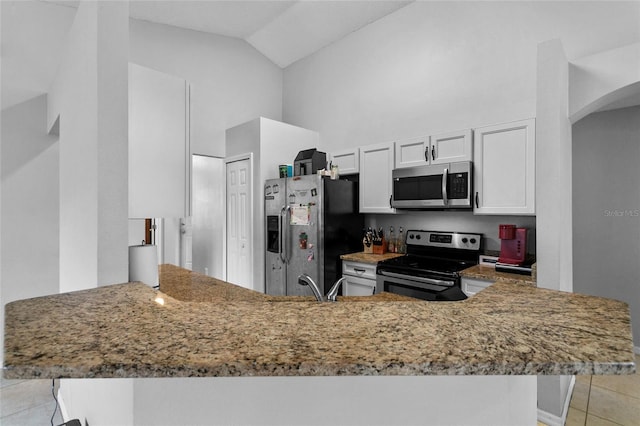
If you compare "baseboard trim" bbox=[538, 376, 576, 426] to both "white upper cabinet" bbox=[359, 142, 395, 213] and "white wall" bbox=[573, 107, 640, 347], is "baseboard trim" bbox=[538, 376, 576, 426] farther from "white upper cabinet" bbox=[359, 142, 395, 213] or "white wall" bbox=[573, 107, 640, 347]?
"white upper cabinet" bbox=[359, 142, 395, 213]

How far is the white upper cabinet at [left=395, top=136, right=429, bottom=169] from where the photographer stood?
132 inches

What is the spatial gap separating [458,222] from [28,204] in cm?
411

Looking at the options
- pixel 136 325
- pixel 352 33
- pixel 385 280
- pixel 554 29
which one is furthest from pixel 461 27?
pixel 136 325

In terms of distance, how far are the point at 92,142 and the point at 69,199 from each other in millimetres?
745

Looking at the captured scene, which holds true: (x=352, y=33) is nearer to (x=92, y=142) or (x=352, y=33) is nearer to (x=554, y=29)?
(x=554, y=29)

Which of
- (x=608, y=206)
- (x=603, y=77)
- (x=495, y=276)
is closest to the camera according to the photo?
(x=603, y=77)

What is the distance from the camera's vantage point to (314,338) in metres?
0.67

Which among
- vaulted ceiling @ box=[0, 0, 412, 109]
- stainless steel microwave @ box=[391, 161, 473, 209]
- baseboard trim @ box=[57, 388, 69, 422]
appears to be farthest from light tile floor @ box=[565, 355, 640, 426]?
vaulted ceiling @ box=[0, 0, 412, 109]

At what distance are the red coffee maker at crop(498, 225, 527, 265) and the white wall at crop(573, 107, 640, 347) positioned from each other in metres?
1.30

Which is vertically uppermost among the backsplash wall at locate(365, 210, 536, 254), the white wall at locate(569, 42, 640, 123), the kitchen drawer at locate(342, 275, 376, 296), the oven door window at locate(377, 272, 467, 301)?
the white wall at locate(569, 42, 640, 123)

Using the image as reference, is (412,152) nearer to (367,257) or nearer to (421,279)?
(367,257)

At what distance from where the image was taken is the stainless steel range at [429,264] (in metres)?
2.89

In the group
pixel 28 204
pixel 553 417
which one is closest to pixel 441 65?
pixel 553 417

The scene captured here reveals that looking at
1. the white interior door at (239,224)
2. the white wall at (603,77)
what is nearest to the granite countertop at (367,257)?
the white interior door at (239,224)
